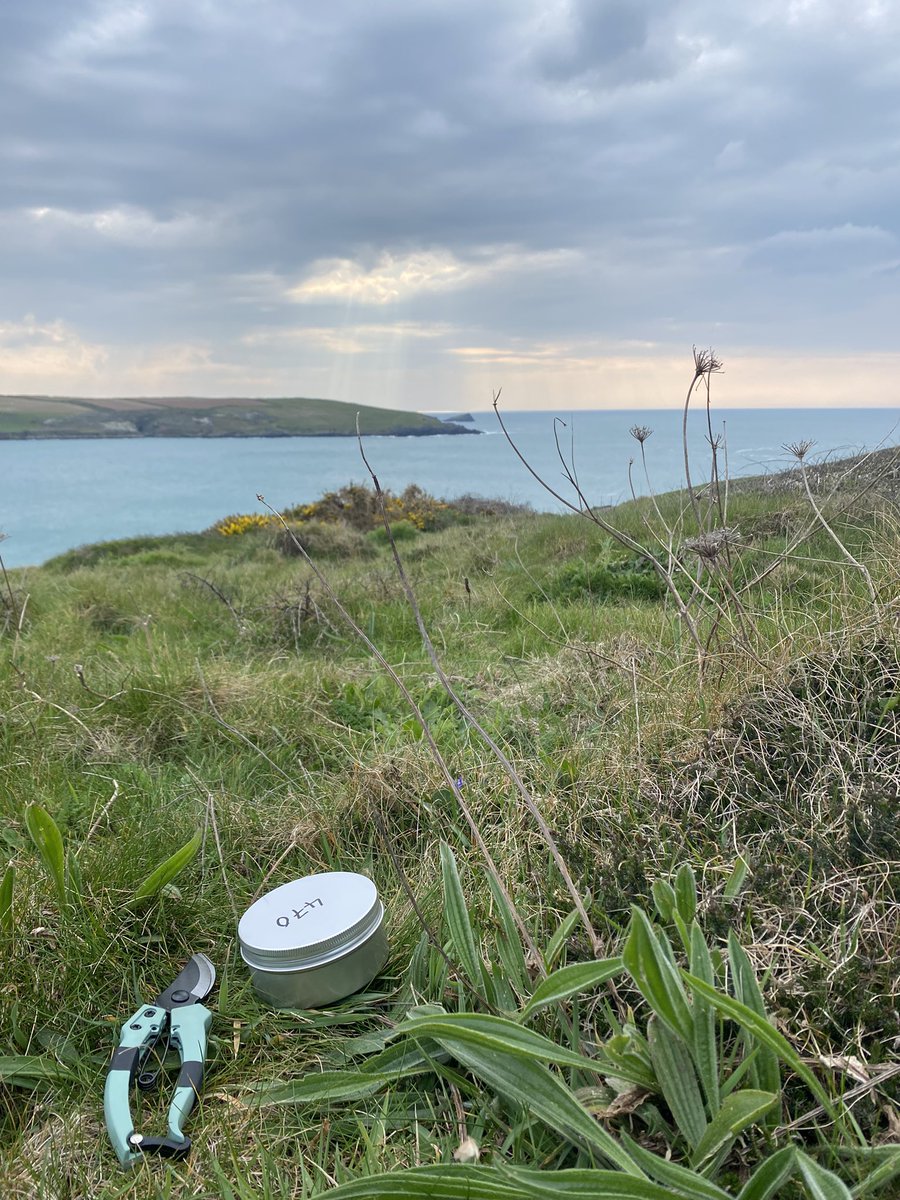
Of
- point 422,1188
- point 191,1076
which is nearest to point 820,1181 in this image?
point 422,1188

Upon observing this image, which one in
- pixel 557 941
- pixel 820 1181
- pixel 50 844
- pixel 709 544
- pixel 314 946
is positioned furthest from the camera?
pixel 709 544

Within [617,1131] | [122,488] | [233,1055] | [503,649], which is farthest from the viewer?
[122,488]

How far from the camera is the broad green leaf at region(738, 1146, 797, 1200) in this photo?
103 centimetres

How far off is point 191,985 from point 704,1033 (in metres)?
1.15

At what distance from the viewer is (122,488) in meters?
23.8

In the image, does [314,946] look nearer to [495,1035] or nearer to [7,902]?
[495,1035]

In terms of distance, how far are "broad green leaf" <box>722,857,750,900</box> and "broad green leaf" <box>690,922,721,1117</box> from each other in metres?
0.30

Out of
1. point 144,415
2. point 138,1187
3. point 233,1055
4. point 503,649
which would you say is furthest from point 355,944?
point 144,415

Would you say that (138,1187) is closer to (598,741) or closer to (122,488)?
(598,741)

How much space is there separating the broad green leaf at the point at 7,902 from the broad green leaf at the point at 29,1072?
0.28 meters

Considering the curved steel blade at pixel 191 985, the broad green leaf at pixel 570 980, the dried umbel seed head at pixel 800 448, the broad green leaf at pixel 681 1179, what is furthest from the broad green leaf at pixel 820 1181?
the dried umbel seed head at pixel 800 448

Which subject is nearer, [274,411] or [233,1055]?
[233,1055]

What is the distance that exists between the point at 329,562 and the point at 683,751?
25.7 feet

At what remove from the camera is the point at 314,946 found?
1.63 meters
